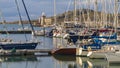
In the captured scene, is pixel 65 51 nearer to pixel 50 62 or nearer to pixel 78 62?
pixel 50 62

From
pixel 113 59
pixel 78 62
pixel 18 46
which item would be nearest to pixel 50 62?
pixel 78 62

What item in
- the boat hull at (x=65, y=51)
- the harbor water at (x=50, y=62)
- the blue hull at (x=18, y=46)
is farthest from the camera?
the blue hull at (x=18, y=46)

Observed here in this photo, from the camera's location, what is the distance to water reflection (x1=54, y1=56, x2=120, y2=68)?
112 ft

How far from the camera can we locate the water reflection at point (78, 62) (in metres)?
34.1

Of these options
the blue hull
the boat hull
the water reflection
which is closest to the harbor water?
the water reflection

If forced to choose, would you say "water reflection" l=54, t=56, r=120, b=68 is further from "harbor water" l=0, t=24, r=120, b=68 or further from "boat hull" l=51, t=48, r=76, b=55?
"boat hull" l=51, t=48, r=76, b=55

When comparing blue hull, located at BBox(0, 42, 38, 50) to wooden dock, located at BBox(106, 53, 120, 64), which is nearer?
wooden dock, located at BBox(106, 53, 120, 64)

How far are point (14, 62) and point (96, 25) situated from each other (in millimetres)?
33444

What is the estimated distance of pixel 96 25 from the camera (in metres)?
69.0

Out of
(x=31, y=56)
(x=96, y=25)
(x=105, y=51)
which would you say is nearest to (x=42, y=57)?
(x=31, y=56)

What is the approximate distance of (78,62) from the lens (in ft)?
119

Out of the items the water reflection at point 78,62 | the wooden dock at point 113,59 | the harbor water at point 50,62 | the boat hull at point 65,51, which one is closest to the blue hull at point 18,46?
the harbor water at point 50,62

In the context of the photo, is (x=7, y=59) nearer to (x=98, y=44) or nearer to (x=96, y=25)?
(x=98, y=44)

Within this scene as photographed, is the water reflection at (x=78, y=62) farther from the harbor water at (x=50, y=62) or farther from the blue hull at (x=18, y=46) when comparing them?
the blue hull at (x=18, y=46)
